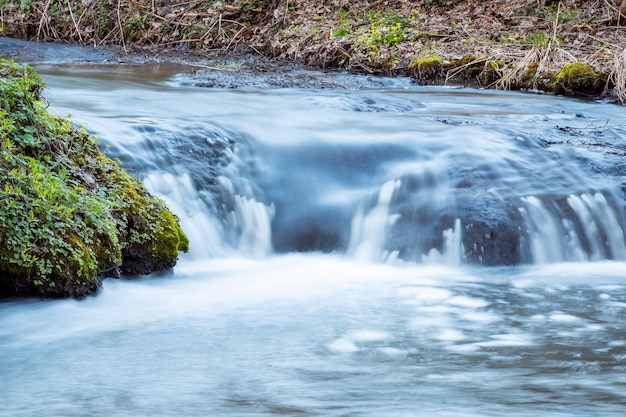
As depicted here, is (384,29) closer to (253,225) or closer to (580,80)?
(580,80)

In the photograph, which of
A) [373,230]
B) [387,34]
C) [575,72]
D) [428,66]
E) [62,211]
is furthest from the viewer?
[387,34]

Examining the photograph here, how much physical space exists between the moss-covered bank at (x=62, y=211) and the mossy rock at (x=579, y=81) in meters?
7.77

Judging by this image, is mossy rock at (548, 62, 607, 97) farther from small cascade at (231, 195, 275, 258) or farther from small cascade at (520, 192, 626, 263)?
small cascade at (231, 195, 275, 258)

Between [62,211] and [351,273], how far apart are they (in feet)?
7.48

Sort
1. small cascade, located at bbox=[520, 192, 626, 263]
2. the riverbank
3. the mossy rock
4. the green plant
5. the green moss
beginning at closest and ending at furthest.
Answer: small cascade, located at bbox=[520, 192, 626, 263] < the mossy rock < the green moss < the riverbank < the green plant

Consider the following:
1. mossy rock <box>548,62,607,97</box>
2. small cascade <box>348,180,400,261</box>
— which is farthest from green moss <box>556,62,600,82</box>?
small cascade <box>348,180,400,261</box>

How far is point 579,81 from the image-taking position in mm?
11586

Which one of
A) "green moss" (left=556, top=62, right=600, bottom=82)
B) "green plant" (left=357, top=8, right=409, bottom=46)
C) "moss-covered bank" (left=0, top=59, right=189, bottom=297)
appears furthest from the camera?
"green plant" (left=357, top=8, right=409, bottom=46)

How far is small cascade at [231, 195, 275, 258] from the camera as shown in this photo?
647 centimetres

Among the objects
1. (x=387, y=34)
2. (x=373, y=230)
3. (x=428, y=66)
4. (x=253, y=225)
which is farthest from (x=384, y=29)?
(x=253, y=225)

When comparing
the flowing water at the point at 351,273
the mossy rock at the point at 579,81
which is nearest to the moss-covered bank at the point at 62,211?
the flowing water at the point at 351,273

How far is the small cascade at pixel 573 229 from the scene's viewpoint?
253 inches

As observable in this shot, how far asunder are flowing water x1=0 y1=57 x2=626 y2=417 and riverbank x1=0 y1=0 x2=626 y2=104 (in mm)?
2155

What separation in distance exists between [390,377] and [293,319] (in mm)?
1292
